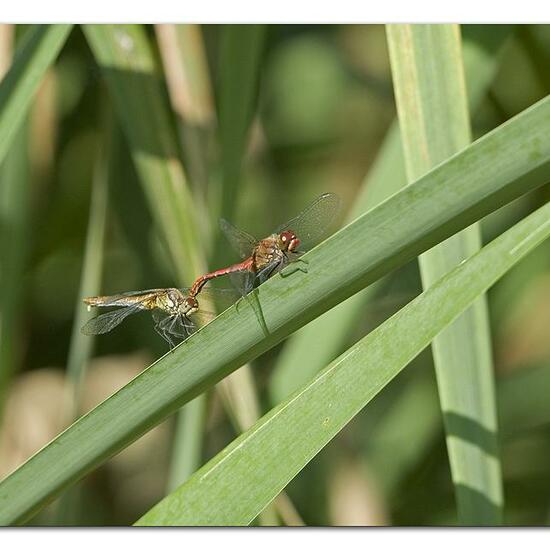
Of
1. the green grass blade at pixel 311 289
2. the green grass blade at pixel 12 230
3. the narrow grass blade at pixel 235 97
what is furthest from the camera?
the green grass blade at pixel 12 230

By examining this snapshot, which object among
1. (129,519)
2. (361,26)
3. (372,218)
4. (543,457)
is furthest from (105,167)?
(543,457)

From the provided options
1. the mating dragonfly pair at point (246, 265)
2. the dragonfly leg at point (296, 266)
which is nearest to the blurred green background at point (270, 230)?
the mating dragonfly pair at point (246, 265)

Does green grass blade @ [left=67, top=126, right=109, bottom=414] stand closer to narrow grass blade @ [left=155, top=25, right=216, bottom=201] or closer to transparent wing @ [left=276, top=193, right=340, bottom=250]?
narrow grass blade @ [left=155, top=25, right=216, bottom=201]

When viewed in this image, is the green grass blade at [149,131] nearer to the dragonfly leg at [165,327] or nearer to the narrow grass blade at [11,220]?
the dragonfly leg at [165,327]

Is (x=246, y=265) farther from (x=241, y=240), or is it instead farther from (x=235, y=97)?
(x=235, y=97)

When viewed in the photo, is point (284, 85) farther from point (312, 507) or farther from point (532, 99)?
point (312, 507)
